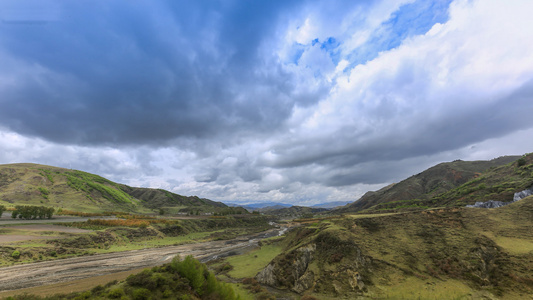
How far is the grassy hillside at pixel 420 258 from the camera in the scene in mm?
19297

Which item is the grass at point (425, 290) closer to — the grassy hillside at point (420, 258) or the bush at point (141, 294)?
the grassy hillside at point (420, 258)

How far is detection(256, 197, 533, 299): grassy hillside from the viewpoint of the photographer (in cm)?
1930

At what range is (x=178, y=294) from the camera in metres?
16.3

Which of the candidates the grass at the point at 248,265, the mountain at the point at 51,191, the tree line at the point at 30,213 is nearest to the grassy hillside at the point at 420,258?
the grass at the point at 248,265

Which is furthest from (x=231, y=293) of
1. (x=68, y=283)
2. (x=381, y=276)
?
(x=68, y=283)

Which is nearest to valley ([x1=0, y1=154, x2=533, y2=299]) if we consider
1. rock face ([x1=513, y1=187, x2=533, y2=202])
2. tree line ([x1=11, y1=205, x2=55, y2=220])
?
rock face ([x1=513, y1=187, x2=533, y2=202])

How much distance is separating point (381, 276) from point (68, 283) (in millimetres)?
44328

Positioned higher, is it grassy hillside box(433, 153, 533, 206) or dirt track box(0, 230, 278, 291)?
grassy hillside box(433, 153, 533, 206)

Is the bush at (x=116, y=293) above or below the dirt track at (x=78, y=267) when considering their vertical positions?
above

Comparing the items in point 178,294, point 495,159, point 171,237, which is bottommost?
point 171,237

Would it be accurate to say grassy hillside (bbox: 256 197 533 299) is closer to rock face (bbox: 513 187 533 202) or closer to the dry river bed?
rock face (bbox: 513 187 533 202)

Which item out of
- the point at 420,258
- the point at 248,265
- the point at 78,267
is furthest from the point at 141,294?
the point at 78,267

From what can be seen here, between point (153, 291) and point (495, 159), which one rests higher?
point (495, 159)

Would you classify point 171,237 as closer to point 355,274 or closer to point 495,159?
point 355,274
